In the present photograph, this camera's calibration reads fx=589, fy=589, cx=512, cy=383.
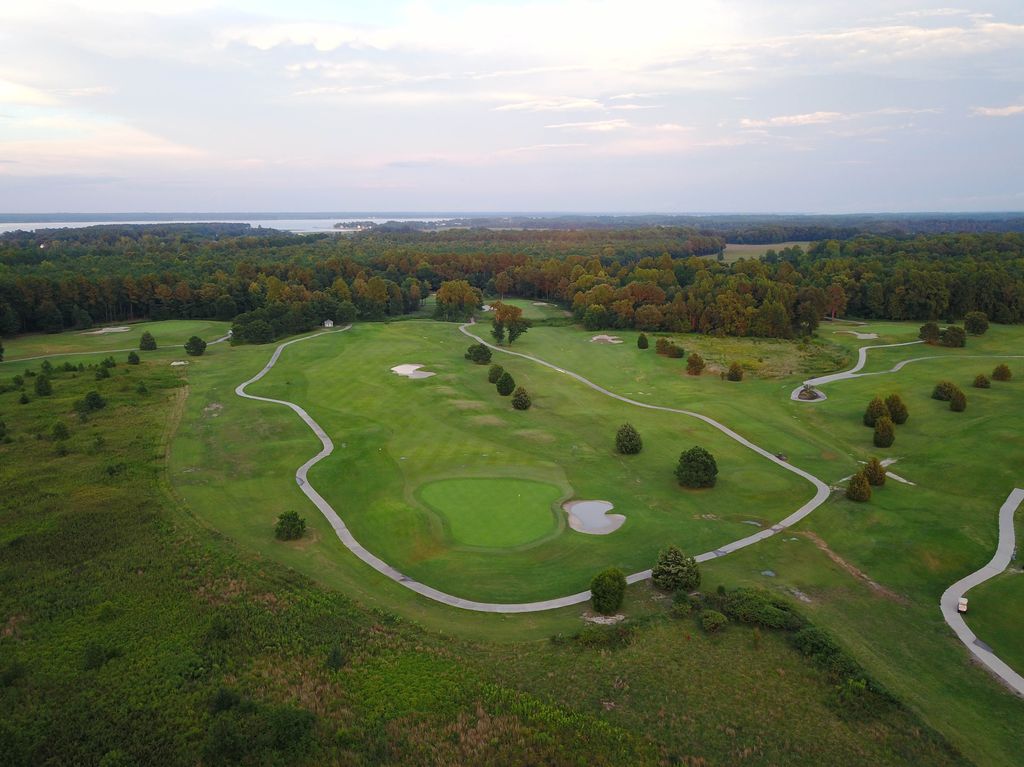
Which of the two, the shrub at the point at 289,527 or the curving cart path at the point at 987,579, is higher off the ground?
the shrub at the point at 289,527

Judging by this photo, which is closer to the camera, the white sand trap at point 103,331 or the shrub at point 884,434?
the shrub at point 884,434

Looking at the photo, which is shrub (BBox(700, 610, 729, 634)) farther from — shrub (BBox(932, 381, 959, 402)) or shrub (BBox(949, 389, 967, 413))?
shrub (BBox(932, 381, 959, 402))

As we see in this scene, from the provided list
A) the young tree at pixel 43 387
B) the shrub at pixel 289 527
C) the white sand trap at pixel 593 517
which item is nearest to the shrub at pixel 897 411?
the white sand trap at pixel 593 517

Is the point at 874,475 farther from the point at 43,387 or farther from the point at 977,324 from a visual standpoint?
the point at 43,387

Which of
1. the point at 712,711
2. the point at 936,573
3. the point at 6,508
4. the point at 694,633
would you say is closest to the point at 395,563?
the point at 694,633

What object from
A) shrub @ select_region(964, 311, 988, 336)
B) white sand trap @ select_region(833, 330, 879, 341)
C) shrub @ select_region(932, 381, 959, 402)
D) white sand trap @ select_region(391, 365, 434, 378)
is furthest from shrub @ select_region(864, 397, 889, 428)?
shrub @ select_region(964, 311, 988, 336)

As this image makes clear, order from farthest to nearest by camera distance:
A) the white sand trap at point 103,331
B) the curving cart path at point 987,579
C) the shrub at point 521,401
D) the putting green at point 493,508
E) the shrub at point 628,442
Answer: the white sand trap at point 103,331 → the shrub at point 521,401 → the shrub at point 628,442 → the putting green at point 493,508 → the curving cart path at point 987,579

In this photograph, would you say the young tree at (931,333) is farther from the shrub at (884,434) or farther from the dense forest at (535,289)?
the shrub at (884,434)

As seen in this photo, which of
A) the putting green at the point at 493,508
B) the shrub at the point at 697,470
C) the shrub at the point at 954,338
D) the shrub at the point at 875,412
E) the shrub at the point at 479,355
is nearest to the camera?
the putting green at the point at 493,508
